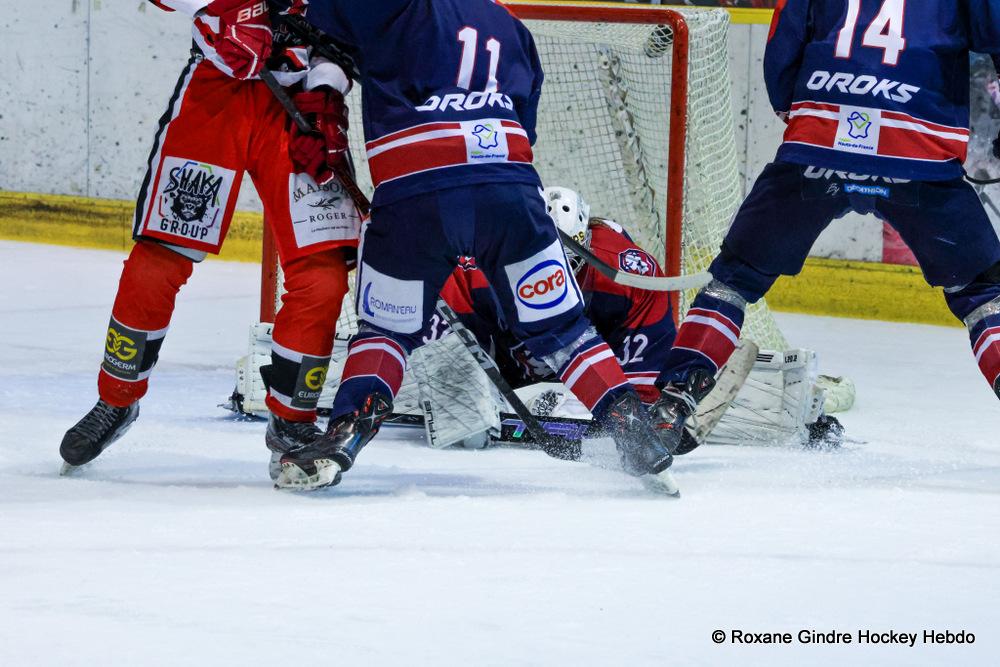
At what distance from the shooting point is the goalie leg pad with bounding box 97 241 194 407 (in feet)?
9.64

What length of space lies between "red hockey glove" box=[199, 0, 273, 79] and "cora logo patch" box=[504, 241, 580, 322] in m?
0.63

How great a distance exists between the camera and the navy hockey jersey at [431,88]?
2.72 meters

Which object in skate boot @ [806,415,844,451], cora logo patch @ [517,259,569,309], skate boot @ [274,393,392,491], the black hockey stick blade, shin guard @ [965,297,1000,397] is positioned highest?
the black hockey stick blade

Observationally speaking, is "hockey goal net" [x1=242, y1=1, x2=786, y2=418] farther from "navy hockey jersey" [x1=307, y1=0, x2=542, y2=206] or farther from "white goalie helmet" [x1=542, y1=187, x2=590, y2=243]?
"navy hockey jersey" [x1=307, y1=0, x2=542, y2=206]

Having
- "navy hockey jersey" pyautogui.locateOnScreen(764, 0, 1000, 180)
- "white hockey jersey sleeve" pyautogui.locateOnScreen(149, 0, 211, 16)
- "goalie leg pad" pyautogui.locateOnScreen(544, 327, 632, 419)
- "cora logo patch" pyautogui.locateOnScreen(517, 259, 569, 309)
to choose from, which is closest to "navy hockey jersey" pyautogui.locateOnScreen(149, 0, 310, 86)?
"white hockey jersey sleeve" pyautogui.locateOnScreen(149, 0, 211, 16)

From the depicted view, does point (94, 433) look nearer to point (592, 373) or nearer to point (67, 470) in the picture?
point (67, 470)

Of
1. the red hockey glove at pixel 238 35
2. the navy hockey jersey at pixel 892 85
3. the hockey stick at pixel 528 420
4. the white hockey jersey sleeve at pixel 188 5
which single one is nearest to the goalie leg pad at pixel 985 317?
the navy hockey jersey at pixel 892 85

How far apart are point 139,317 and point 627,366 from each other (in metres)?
1.17

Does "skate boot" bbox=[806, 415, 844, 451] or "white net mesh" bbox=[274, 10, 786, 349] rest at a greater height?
"white net mesh" bbox=[274, 10, 786, 349]

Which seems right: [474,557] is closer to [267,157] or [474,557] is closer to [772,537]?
[772,537]

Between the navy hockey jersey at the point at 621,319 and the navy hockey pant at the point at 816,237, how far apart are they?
0.85 feet

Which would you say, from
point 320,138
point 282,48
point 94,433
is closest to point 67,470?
point 94,433

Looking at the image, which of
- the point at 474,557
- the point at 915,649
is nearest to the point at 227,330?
the point at 474,557

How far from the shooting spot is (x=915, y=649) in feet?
6.35
